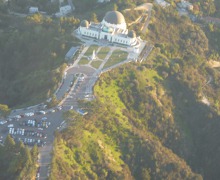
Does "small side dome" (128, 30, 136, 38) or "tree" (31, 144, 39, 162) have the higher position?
"tree" (31, 144, 39, 162)

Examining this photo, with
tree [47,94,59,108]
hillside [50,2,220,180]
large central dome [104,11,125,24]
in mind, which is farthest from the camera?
large central dome [104,11,125,24]

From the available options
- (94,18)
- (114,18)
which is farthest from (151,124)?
(94,18)

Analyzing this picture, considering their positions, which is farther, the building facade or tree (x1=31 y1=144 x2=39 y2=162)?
the building facade

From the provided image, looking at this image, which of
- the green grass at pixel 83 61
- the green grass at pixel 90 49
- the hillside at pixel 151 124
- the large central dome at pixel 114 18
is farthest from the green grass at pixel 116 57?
the large central dome at pixel 114 18

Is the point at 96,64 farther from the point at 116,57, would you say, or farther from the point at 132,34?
the point at 132,34

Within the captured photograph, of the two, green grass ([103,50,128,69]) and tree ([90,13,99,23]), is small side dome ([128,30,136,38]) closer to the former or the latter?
green grass ([103,50,128,69])

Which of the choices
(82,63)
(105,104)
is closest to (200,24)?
(82,63)

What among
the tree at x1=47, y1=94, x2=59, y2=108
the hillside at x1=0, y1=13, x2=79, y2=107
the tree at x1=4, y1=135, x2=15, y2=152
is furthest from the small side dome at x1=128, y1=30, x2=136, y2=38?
the tree at x1=4, y1=135, x2=15, y2=152
